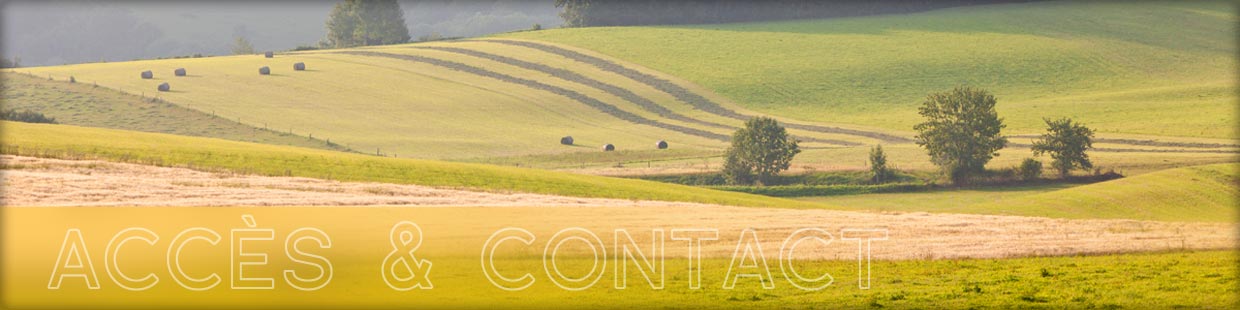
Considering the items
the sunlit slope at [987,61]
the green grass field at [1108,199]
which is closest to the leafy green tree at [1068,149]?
the green grass field at [1108,199]

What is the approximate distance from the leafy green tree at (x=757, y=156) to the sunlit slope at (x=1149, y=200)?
1385cm

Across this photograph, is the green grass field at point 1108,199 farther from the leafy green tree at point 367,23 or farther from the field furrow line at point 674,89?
the leafy green tree at point 367,23

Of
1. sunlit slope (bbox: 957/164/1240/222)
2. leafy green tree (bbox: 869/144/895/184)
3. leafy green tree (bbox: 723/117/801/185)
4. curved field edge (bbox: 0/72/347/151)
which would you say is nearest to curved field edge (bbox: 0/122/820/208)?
sunlit slope (bbox: 957/164/1240/222)

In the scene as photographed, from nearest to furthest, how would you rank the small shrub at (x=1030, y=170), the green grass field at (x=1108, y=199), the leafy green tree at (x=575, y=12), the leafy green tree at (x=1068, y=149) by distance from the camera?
1. the green grass field at (x=1108, y=199)
2. the small shrub at (x=1030, y=170)
3. the leafy green tree at (x=1068, y=149)
4. the leafy green tree at (x=575, y=12)

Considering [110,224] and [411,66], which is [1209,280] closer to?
[110,224]

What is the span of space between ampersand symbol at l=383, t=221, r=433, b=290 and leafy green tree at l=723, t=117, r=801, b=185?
38231 mm

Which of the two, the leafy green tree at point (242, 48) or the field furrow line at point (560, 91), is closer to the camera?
the field furrow line at point (560, 91)

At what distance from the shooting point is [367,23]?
147375 millimetres

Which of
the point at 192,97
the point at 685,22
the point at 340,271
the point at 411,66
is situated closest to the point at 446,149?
the point at 192,97

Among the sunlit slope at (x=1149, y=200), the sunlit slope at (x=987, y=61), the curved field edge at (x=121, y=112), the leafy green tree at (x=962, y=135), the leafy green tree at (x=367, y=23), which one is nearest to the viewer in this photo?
the sunlit slope at (x=1149, y=200)

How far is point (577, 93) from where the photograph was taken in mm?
103562

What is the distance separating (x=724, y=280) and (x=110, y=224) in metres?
14.4

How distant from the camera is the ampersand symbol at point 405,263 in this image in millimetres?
25031
